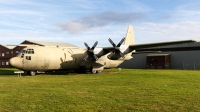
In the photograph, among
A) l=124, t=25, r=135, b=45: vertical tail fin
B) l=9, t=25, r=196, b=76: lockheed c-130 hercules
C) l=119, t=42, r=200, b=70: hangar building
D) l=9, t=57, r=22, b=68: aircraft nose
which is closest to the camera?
l=9, t=57, r=22, b=68: aircraft nose

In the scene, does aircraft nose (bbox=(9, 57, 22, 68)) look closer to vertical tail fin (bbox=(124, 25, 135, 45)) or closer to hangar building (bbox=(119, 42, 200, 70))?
vertical tail fin (bbox=(124, 25, 135, 45))

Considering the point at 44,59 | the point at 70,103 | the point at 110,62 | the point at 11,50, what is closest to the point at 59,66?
the point at 44,59

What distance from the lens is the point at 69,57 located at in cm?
2972

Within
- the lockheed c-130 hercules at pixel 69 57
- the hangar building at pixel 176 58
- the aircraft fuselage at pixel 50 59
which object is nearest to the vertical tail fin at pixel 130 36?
the lockheed c-130 hercules at pixel 69 57

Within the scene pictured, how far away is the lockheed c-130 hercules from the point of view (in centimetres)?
A: 2583

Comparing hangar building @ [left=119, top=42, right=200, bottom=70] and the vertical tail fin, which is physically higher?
the vertical tail fin

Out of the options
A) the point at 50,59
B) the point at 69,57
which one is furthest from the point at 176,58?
the point at 50,59

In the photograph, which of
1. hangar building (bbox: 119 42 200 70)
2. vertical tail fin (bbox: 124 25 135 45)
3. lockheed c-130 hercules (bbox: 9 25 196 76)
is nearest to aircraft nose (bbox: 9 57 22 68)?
lockheed c-130 hercules (bbox: 9 25 196 76)

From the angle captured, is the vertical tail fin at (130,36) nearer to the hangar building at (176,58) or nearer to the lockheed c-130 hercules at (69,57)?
the lockheed c-130 hercules at (69,57)

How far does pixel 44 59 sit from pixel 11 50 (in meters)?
49.8

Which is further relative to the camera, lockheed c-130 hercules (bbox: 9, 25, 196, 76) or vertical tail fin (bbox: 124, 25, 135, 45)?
vertical tail fin (bbox: 124, 25, 135, 45)

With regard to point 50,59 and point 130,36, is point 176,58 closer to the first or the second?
point 130,36

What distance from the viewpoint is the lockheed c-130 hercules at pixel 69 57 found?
25828 millimetres

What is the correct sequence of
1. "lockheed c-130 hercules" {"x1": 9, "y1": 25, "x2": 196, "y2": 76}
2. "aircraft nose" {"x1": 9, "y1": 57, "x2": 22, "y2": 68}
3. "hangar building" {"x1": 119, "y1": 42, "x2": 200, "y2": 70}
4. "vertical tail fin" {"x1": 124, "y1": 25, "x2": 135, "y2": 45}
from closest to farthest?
1. "aircraft nose" {"x1": 9, "y1": 57, "x2": 22, "y2": 68}
2. "lockheed c-130 hercules" {"x1": 9, "y1": 25, "x2": 196, "y2": 76}
3. "vertical tail fin" {"x1": 124, "y1": 25, "x2": 135, "y2": 45}
4. "hangar building" {"x1": 119, "y1": 42, "x2": 200, "y2": 70}
